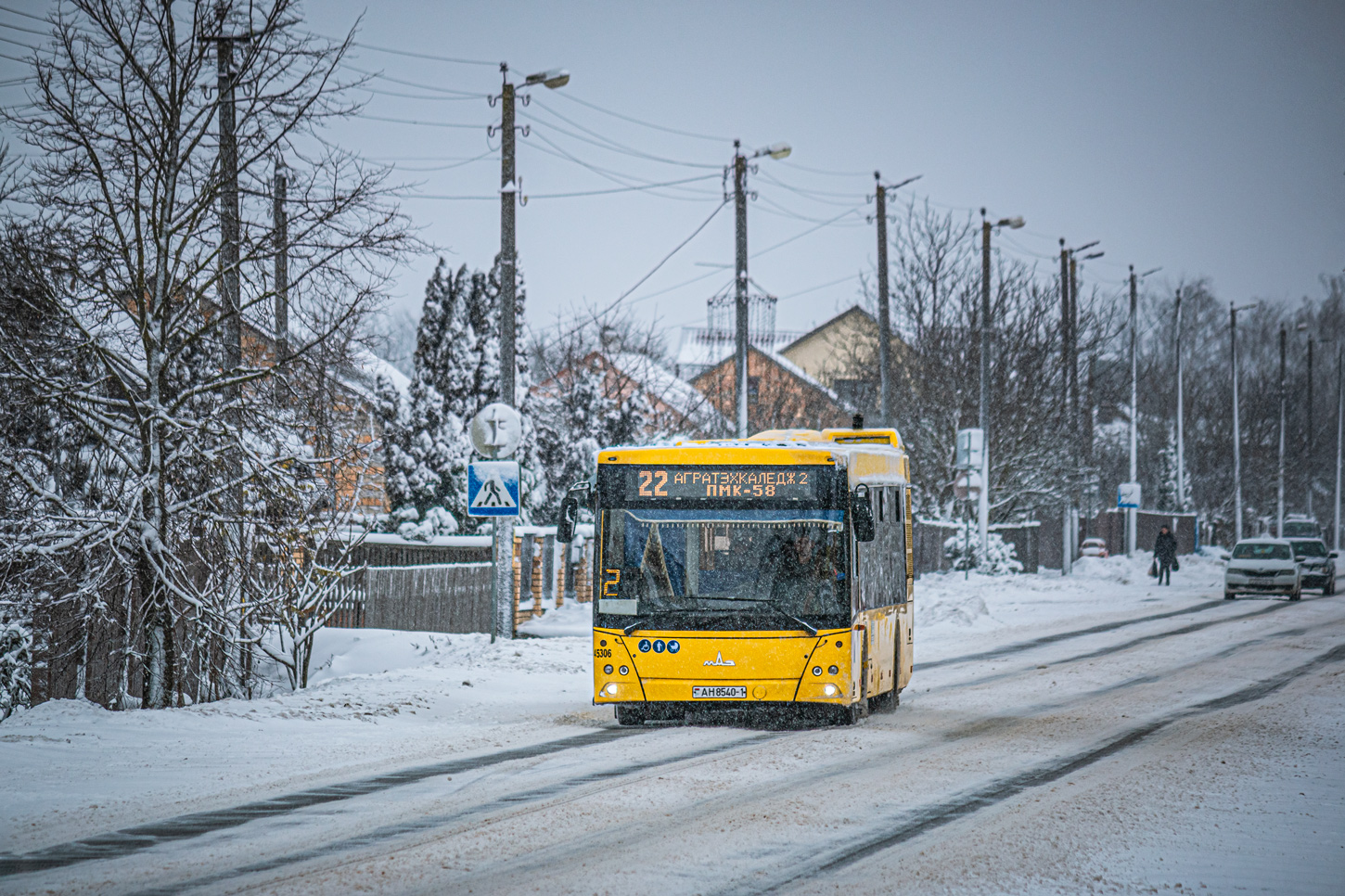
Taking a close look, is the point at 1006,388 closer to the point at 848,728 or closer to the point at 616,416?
the point at 616,416

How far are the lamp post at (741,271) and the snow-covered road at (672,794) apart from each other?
33.4 feet

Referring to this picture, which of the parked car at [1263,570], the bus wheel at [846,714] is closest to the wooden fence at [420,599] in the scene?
the bus wheel at [846,714]

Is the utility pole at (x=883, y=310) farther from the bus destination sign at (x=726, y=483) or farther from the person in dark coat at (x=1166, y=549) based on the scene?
the bus destination sign at (x=726, y=483)

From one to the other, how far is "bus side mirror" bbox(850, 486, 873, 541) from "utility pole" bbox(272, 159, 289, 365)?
19.0 feet

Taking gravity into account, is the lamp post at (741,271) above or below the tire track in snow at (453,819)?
above

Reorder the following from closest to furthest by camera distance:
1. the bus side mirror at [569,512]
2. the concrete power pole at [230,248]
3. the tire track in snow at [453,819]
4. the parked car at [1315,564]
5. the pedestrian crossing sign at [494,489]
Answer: the tire track in snow at [453,819] < the bus side mirror at [569,512] < the concrete power pole at [230,248] < the pedestrian crossing sign at [494,489] < the parked car at [1315,564]

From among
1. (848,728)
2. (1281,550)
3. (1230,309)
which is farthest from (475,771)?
(1230,309)

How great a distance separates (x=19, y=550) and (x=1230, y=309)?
62466mm

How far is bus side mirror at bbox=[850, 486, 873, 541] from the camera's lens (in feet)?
43.9

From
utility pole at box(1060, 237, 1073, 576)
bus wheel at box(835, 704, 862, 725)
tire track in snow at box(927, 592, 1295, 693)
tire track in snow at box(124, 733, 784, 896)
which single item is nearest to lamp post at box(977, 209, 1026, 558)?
utility pole at box(1060, 237, 1073, 576)

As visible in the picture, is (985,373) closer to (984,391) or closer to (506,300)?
(984,391)

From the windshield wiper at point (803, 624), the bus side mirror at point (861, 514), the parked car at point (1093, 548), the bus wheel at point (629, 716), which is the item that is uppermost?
the bus side mirror at point (861, 514)

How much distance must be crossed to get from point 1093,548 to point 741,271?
28.9 meters

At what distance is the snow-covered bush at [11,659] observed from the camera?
13742 mm
